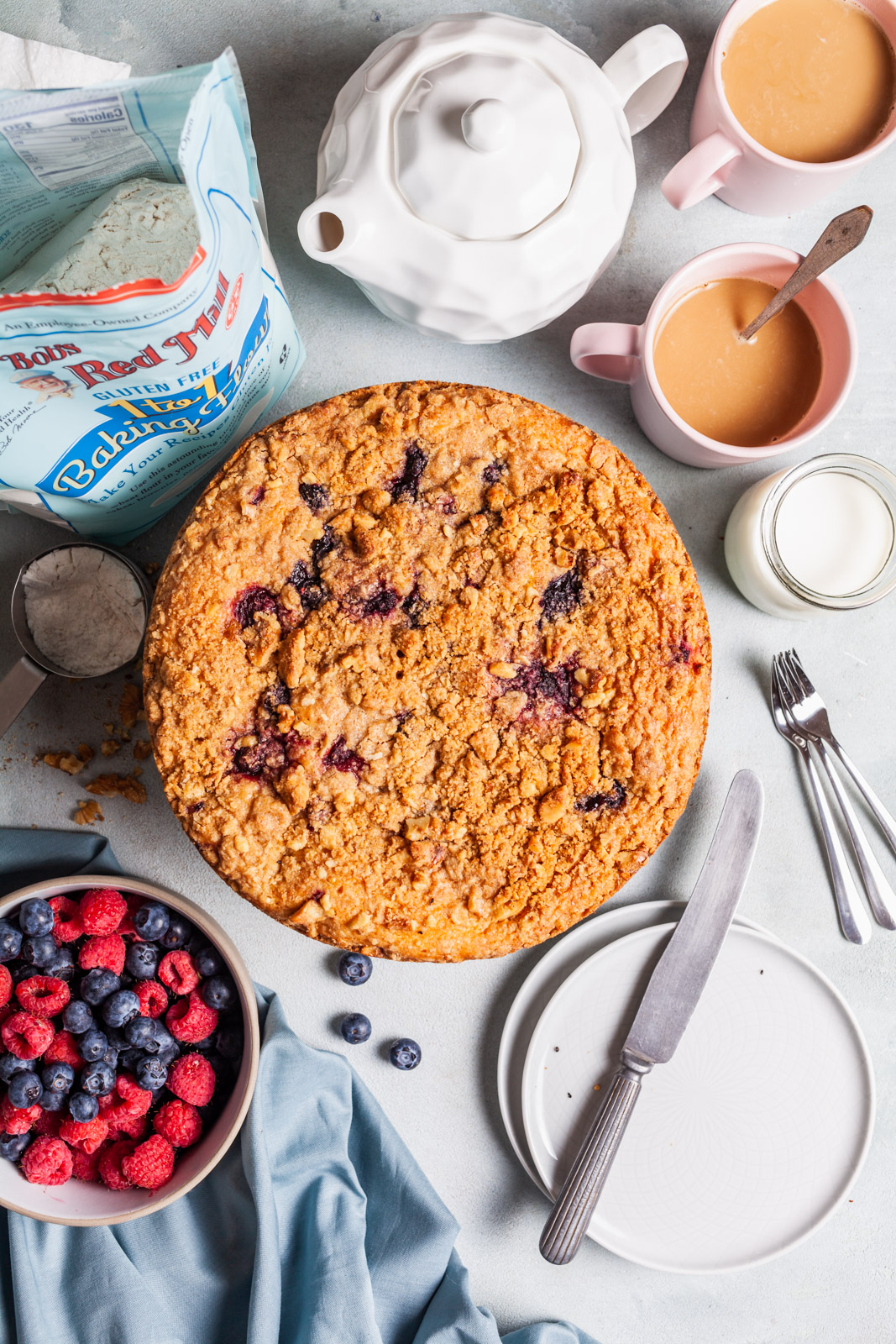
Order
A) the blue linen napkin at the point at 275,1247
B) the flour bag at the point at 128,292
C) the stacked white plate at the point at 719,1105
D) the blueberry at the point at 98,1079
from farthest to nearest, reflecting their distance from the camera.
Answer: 1. the stacked white plate at the point at 719,1105
2. the blue linen napkin at the point at 275,1247
3. the blueberry at the point at 98,1079
4. the flour bag at the point at 128,292

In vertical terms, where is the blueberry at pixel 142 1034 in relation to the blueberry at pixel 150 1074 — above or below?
above

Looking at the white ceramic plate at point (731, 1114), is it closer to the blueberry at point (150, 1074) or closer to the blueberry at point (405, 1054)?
the blueberry at point (405, 1054)

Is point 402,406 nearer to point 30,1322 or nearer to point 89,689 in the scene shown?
point 89,689

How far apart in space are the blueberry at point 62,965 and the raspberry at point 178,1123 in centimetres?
29

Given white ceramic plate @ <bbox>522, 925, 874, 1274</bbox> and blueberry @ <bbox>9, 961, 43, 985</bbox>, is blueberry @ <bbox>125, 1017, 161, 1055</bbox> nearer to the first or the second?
blueberry @ <bbox>9, 961, 43, 985</bbox>

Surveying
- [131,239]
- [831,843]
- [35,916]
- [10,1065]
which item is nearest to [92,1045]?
[10,1065]

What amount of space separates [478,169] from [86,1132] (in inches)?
66.2

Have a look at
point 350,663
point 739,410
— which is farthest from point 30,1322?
point 739,410

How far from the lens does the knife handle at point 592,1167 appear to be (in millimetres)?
1702

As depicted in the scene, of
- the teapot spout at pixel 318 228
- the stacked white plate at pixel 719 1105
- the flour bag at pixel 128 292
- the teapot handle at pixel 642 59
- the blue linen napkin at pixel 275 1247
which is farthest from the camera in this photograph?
the stacked white plate at pixel 719 1105

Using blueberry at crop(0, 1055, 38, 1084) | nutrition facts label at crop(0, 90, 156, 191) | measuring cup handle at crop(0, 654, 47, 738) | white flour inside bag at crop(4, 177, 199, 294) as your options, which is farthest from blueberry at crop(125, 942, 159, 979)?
nutrition facts label at crop(0, 90, 156, 191)

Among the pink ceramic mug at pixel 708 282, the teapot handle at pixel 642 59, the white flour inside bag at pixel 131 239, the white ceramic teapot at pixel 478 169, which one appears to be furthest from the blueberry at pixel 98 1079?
the teapot handle at pixel 642 59

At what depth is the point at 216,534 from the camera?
1.40 metres

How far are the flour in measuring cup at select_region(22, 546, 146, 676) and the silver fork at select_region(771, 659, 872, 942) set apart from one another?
1256mm
